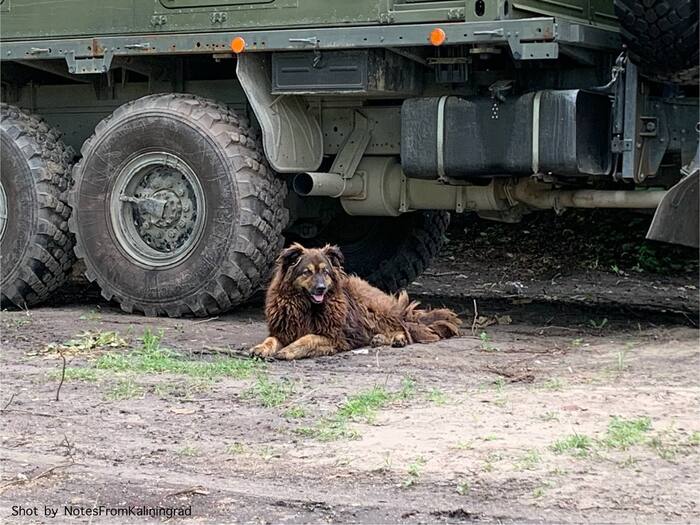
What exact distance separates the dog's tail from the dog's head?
1.63ft

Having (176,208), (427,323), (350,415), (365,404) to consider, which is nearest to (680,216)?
(365,404)

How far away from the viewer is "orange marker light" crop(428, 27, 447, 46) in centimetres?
779

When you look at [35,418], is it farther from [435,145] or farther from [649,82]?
[649,82]

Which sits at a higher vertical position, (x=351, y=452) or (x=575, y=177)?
(x=575, y=177)

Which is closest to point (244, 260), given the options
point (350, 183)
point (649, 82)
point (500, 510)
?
point (350, 183)

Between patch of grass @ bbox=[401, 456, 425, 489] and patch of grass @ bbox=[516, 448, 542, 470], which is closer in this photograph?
patch of grass @ bbox=[401, 456, 425, 489]

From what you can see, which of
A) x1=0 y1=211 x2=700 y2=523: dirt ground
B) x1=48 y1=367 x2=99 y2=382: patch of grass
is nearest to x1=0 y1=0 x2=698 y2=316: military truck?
x1=0 y1=211 x2=700 y2=523: dirt ground

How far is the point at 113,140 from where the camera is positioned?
912 centimetres

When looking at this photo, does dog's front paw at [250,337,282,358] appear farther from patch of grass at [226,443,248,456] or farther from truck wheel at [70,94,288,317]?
patch of grass at [226,443,248,456]

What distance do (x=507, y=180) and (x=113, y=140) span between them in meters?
2.73

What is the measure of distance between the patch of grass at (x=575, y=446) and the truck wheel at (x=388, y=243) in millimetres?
5404

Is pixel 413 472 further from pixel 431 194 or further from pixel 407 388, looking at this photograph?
pixel 431 194

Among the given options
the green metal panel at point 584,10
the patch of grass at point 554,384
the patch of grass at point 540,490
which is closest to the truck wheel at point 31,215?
the green metal panel at point 584,10

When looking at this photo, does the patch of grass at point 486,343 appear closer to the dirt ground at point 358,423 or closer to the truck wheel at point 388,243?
the dirt ground at point 358,423
